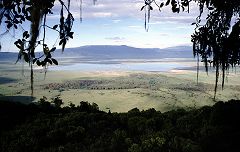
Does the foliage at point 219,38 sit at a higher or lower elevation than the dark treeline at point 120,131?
higher

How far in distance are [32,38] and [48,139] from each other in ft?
22.2

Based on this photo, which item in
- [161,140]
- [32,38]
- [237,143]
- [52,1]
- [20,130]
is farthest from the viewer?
[20,130]

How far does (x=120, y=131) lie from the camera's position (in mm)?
11633

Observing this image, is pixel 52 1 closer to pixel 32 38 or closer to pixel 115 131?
pixel 32 38

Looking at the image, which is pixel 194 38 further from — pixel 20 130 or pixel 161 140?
pixel 20 130

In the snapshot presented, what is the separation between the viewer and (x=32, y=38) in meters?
5.66

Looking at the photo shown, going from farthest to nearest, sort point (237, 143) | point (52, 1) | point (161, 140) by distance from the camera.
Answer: point (161, 140) < point (237, 143) < point (52, 1)

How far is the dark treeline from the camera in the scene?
31.9ft

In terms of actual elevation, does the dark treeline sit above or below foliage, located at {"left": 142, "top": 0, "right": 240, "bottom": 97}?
below

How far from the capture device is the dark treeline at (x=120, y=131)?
9727 mm

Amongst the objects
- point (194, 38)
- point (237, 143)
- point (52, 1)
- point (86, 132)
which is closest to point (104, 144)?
point (86, 132)

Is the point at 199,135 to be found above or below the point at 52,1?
below

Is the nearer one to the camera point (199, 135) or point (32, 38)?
point (32, 38)

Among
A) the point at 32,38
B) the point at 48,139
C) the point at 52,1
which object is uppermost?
the point at 52,1
